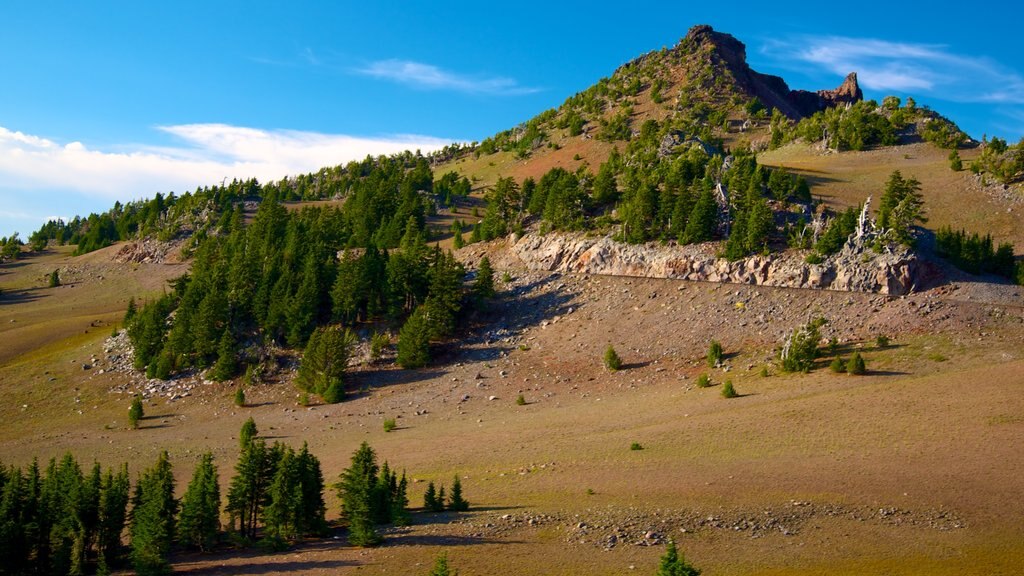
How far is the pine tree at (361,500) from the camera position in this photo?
38.2m

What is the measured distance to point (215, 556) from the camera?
39.6 m

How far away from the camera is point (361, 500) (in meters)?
39.6

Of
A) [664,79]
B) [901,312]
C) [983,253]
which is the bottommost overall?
[901,312]

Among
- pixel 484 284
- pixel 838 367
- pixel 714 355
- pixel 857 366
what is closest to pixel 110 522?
pixel 714 355

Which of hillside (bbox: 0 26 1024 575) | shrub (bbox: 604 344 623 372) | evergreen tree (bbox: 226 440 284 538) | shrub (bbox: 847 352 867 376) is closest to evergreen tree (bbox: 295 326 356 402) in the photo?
hillside (bbox: 0 26 1024 575)

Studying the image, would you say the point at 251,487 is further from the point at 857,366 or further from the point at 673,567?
the point at 857,366

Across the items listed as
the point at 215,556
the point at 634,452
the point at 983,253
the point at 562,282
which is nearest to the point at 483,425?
the point at 634,452

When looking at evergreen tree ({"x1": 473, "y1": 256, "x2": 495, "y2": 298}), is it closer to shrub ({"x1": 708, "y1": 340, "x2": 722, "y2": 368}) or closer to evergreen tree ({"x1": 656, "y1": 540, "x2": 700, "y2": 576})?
shrub ({"x1": 708, "y1": 340, "x2": 722, "y2": 368})

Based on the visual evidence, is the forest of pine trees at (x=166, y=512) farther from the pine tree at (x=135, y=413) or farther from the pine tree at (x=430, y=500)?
the pine tree at (x=135, y=413)

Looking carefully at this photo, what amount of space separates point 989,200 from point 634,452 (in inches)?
3045

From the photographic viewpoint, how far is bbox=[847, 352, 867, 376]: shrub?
6047 centimetres

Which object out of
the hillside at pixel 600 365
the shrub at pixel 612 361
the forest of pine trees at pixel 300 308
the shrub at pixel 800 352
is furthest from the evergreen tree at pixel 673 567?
the forest of pine trees at pixel 300 308

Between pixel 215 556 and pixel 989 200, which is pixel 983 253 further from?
pixel 215 556

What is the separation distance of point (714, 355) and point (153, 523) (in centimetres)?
4910
